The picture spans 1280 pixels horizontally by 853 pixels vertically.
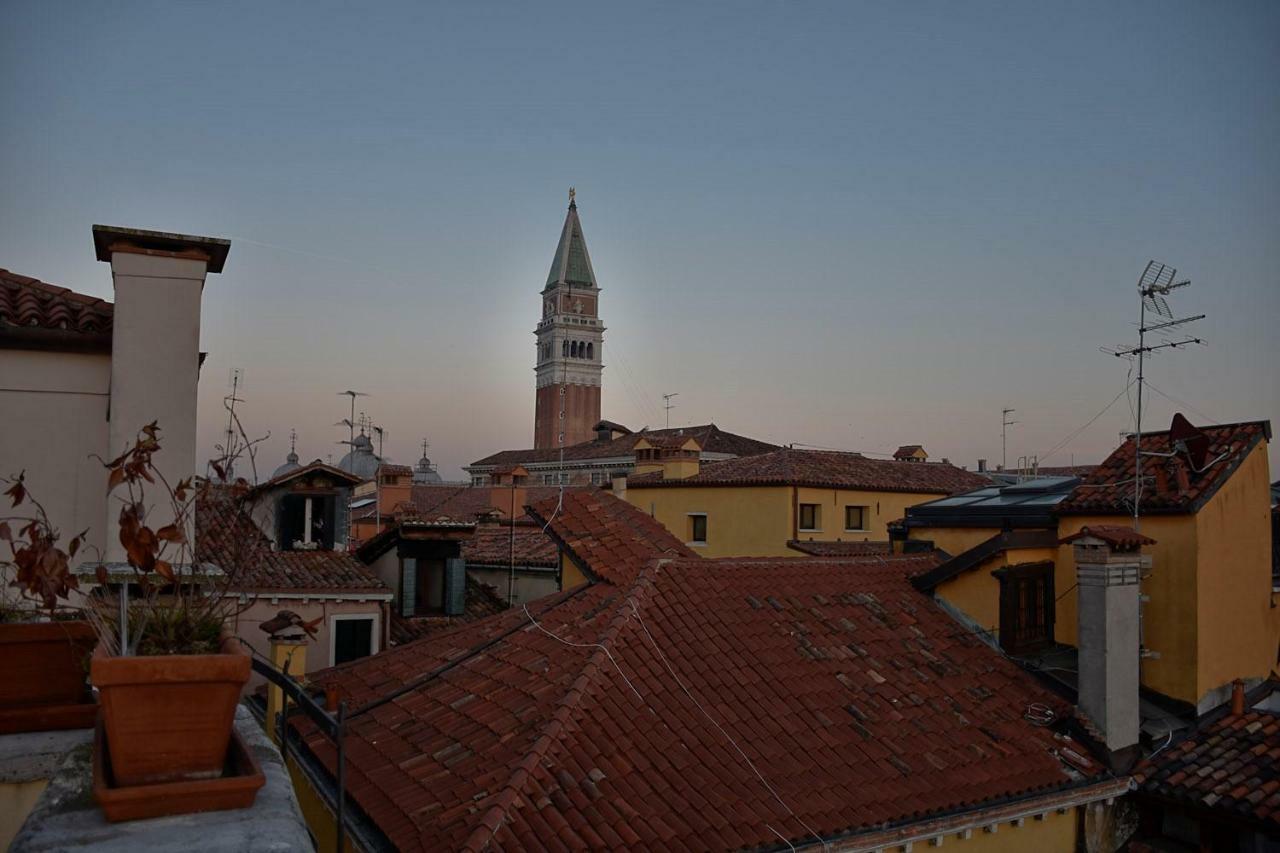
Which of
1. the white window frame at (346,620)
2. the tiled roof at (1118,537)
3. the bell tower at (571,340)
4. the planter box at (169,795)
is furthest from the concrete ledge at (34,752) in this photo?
the bell tower at (571,340)

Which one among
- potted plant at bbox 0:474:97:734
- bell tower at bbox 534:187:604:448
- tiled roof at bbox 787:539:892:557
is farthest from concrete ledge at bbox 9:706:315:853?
bell tower at bbox 534:187:604:448

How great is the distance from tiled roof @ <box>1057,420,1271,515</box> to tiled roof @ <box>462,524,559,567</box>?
10100 millimetres

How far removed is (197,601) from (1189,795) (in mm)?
7739

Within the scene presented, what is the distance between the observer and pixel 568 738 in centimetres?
589

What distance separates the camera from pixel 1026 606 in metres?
9.41

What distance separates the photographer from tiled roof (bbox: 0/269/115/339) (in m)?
6.31

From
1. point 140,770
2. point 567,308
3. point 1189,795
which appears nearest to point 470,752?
point 140,770

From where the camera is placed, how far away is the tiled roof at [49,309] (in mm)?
6309

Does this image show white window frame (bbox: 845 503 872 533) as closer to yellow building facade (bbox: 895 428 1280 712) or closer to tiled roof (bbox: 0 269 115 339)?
yellow building facade (bbox: 895 428 1280 712)

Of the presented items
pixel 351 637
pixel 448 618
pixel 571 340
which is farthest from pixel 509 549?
pixel 571 340

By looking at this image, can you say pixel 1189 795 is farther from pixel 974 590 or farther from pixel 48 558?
pixel 48 558

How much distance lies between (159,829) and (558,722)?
4206mm

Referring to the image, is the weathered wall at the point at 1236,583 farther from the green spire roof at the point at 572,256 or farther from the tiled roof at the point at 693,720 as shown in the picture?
the green spire roof at the point at 572,256

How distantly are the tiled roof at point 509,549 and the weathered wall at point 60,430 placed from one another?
441 inches
